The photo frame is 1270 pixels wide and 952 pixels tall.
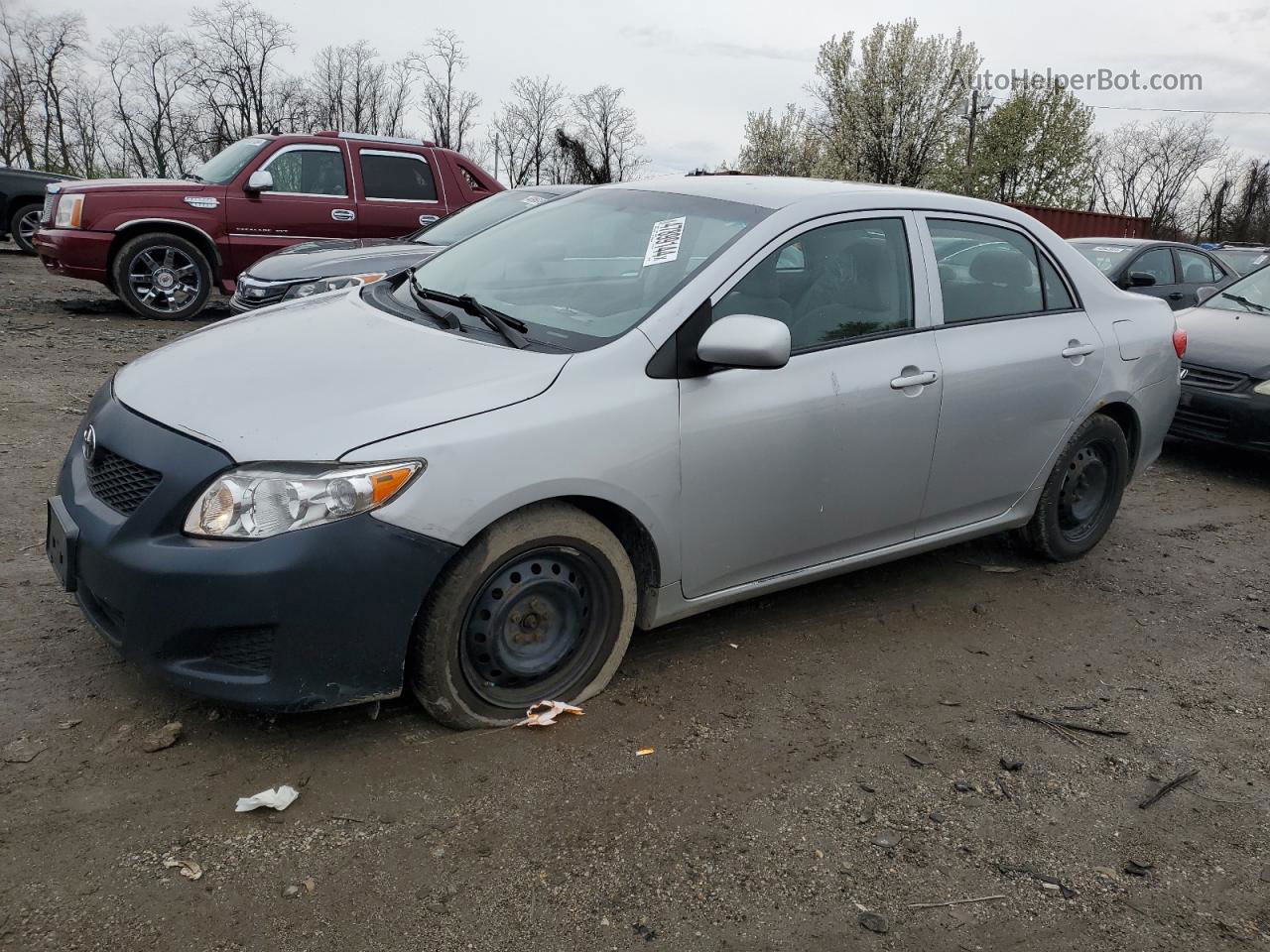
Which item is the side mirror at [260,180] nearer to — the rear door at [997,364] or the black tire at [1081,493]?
the rear door at [997,364]

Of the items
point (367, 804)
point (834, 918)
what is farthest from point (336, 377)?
point (834, 918)

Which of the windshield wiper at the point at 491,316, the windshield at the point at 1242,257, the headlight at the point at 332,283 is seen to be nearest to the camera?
the windshield wiper at the point at 491,316

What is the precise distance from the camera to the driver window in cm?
356

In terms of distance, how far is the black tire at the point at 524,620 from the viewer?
116 inches

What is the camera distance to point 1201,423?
7.06m

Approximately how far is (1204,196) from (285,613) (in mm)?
76697

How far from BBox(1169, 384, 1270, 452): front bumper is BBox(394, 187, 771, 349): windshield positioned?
4.68 metres

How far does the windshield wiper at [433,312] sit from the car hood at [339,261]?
3763 millimetres

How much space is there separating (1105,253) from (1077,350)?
7.91 m

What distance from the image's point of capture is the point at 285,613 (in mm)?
2697

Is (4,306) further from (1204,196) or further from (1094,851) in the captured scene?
(1204,196)

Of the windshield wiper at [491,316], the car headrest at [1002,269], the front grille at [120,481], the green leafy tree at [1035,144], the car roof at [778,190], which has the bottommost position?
the front grille at [120,481]

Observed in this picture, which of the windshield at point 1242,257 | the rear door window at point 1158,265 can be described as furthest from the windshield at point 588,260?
the windshield at point 1242,257

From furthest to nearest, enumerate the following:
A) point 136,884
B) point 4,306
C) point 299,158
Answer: point 4,306 < point 299,158 < point 136,884
